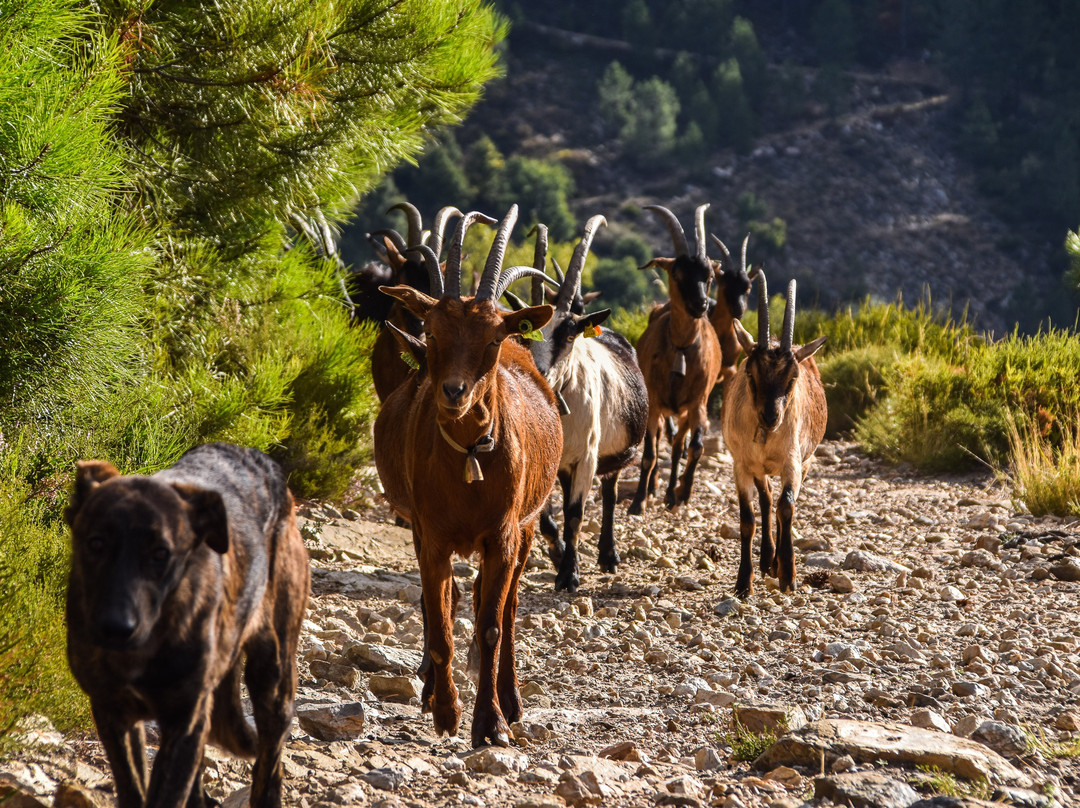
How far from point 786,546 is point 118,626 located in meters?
5.70

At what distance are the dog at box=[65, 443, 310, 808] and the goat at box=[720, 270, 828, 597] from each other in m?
4.89

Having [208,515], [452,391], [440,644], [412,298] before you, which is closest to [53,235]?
[412,298]

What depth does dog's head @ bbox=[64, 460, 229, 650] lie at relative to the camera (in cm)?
239

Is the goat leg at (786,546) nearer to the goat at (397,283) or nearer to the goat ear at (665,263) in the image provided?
the goat at (397,283)

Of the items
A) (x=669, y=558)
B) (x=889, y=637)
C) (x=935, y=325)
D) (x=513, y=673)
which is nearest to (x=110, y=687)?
(x=513, y=673)

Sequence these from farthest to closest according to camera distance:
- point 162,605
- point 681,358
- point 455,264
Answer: point 681,358
point 455,264
point 162,605

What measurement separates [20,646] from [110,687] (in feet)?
4.46

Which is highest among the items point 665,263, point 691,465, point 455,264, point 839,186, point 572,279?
point 839,186

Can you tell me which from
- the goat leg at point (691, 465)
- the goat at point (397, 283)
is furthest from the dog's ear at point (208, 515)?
the goat leg at point (691, 465)

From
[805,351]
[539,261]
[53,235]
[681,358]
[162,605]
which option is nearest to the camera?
[162,605]

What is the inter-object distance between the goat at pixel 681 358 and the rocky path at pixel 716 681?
1.25 m

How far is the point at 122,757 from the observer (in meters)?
2.69

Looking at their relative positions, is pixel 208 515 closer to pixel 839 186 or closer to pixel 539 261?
pixel 539 261

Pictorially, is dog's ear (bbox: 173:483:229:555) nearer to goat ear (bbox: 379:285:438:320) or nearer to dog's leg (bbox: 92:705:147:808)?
dog's leg (bbox: 92:705:147:808)
